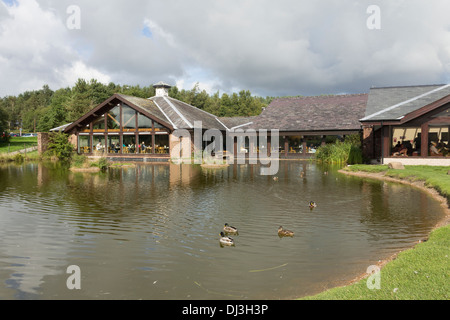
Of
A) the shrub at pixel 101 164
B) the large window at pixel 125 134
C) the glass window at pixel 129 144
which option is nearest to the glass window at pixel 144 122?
the large window at pixel 125 134

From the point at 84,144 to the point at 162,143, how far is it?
9.41 metres

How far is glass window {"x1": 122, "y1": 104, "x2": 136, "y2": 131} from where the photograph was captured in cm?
3703

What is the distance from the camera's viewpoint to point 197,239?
8609 millimetres

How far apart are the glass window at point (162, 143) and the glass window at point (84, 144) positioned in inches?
307

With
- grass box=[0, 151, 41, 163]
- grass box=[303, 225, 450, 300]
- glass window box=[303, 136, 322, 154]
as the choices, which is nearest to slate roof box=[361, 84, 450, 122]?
glass window box=[303, 136, 322, 154]

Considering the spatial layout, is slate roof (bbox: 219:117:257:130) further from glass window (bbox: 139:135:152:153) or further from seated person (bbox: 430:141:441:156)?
seated person (bbox: 430:141:441:156)

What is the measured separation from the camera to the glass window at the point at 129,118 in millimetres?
37031

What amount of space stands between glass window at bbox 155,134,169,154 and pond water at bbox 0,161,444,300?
2057 cm

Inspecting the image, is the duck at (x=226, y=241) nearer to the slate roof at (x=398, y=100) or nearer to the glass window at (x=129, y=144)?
the slate roof at (x=398, y=100)

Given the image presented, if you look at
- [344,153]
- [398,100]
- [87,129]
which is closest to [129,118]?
[87,129]

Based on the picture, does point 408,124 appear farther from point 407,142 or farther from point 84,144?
point 84,144

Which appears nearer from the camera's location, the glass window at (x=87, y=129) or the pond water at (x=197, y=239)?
the pond water at (x=197, y=239)
